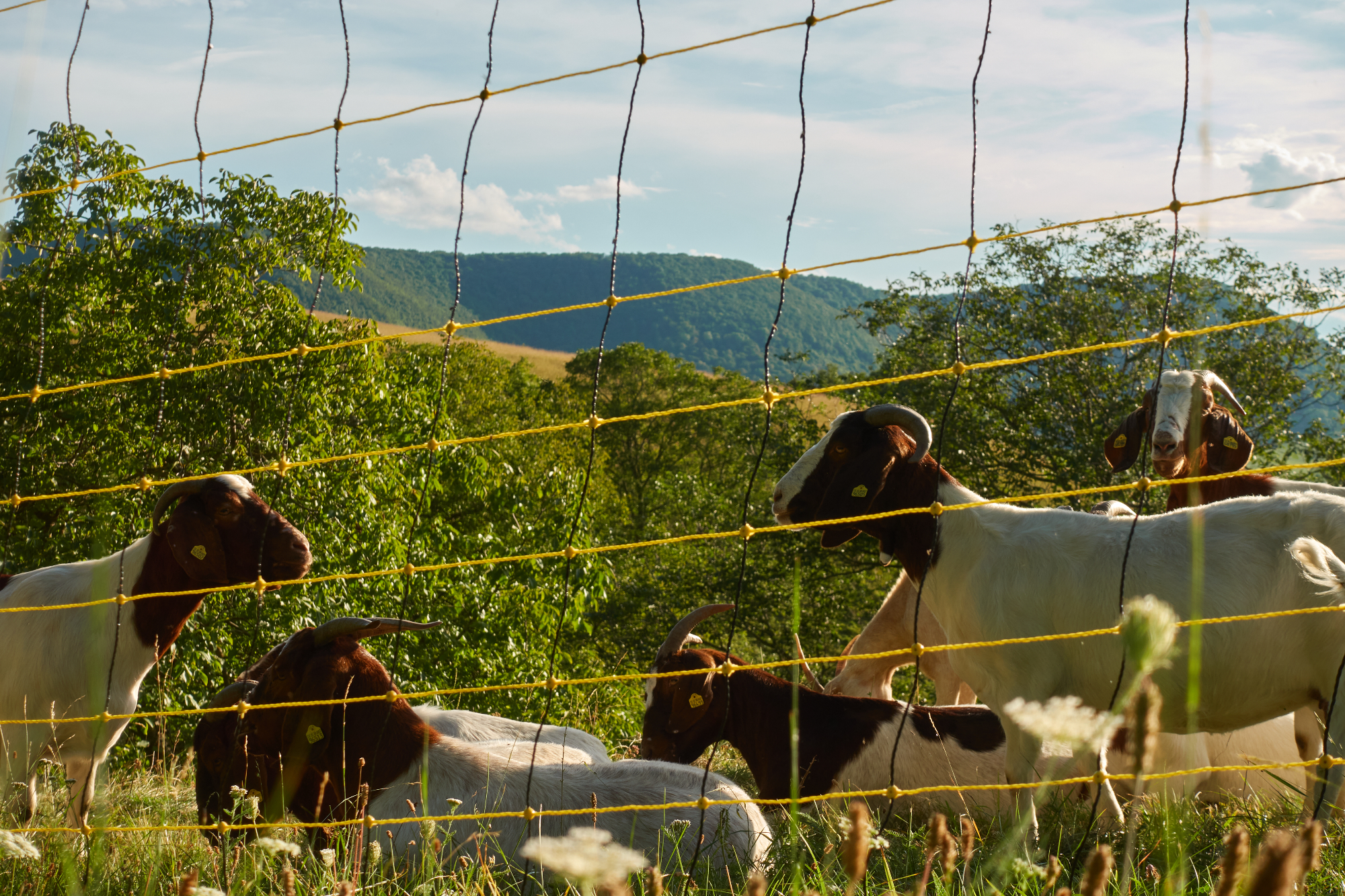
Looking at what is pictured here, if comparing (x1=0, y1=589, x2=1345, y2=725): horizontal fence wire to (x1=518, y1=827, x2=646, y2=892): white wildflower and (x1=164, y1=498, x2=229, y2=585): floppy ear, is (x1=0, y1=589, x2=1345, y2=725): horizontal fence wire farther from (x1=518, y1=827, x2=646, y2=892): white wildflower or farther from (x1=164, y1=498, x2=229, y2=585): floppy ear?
(x1=518, y1=827, x2=646, y2=892): white wildflower

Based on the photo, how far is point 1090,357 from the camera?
16.1 m

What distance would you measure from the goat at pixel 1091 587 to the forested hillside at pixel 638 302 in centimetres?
7013

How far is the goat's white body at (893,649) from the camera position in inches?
249

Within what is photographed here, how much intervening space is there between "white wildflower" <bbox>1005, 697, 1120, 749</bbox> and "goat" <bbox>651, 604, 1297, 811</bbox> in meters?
3.35

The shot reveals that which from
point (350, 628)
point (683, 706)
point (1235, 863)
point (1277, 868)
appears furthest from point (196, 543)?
point (1277, 868)

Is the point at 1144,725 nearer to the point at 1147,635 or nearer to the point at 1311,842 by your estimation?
the point at 1147,635

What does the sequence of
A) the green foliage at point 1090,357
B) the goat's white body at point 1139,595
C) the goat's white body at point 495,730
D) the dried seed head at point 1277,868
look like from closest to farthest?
the dried seed head at point 1277,868
the goat's white body at point 1139,595
the goat's white body at point 495,730
the green foliage at point 1090,357

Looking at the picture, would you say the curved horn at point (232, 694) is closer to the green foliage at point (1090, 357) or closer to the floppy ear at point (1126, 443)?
the floppy ear at point (1126, 443)

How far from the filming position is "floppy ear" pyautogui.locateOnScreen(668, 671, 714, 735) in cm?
512

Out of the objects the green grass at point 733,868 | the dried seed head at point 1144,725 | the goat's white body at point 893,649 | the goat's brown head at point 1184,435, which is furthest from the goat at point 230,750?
the goat's brown head at point 1184,435

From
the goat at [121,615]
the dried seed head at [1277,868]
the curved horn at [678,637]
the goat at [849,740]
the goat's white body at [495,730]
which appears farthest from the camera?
the curved horn at [678,637]

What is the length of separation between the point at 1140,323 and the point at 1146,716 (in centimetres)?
1702

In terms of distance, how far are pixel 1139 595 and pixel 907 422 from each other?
107 centimetres

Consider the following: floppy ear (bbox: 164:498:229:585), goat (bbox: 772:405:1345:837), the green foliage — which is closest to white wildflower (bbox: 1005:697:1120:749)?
goat (bbox: 772:405:1345:837)
